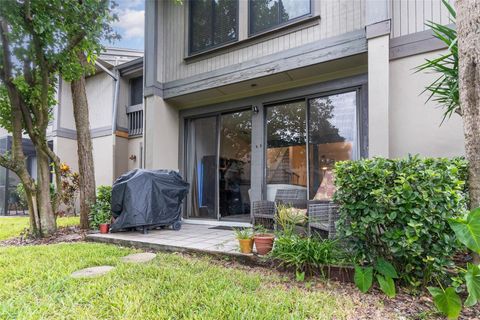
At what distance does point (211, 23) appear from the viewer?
6.14 meters

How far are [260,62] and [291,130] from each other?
1383mm

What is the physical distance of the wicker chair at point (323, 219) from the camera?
3.10 meters

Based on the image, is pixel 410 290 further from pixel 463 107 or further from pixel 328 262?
pixel 463 107

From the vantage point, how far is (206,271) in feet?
9.92

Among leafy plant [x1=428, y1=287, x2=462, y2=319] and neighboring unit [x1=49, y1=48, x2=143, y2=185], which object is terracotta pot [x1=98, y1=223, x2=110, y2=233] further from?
leafy plant [x1=428, y1=287, x2=462, y2=319]

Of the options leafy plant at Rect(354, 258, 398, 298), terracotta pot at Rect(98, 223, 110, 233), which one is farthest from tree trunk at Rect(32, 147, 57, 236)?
leafy plant at Rect(354, 258, 398, 298)

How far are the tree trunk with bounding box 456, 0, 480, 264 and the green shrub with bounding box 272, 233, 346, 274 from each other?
115 centimetres

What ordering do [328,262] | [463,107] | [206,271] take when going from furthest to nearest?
[206,271], [328,262], [463,107]

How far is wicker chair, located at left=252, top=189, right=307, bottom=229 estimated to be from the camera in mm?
4641

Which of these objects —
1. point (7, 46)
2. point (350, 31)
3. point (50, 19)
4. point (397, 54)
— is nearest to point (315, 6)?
point (350, 31)

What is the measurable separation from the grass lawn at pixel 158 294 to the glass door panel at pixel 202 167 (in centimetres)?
307

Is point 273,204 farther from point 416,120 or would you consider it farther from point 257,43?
point 257,43

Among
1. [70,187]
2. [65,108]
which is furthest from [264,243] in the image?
[65,108]

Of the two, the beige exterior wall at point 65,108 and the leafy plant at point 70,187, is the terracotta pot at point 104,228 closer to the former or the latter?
the leafy plant at point 70,187
